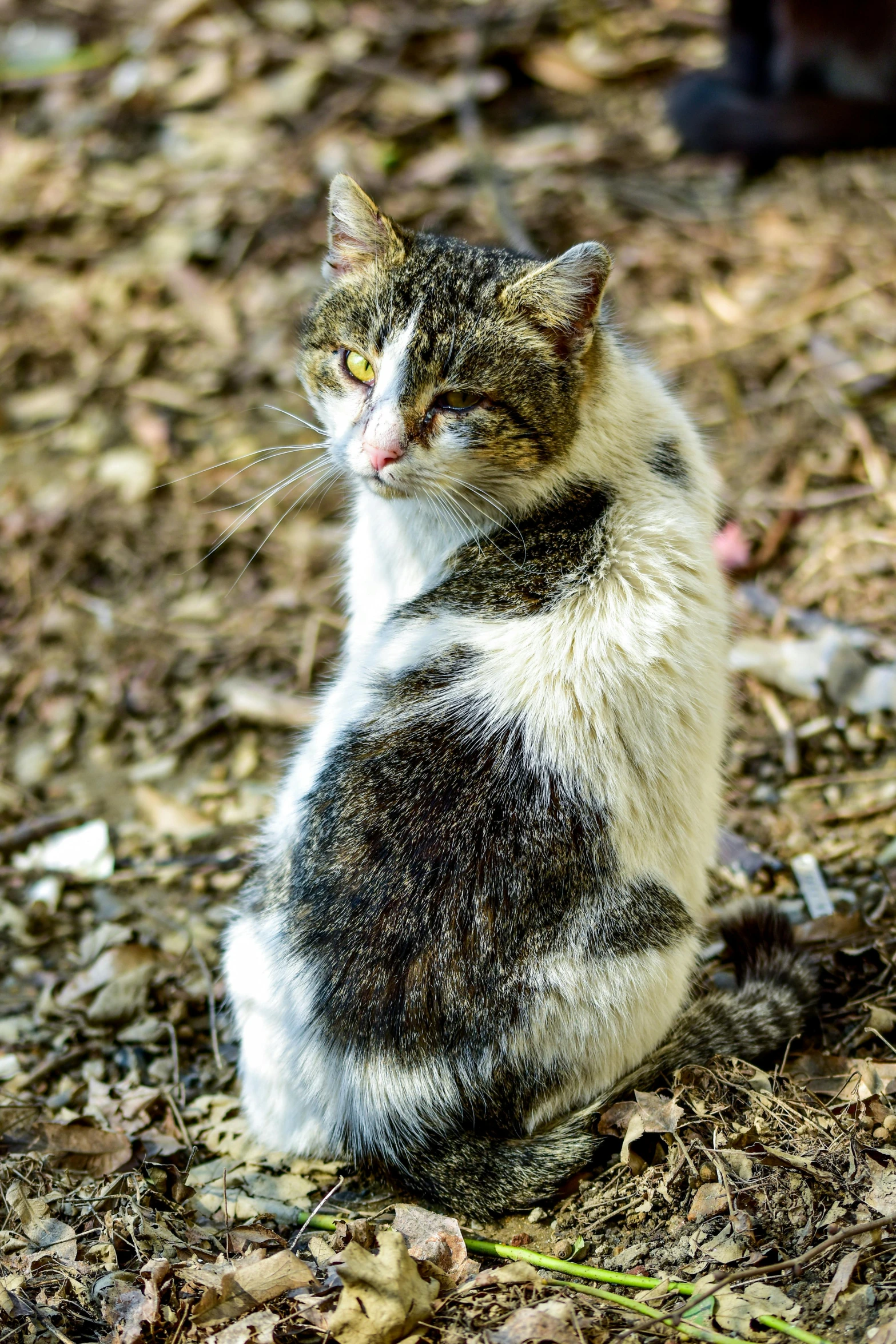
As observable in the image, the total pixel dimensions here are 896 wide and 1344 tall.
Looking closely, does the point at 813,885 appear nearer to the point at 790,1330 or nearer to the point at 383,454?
the point at 790,1330

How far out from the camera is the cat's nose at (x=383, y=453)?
2.67 m

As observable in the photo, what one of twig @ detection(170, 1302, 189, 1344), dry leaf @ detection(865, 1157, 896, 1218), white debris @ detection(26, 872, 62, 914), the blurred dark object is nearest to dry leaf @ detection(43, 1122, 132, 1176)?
twig @ detection(170, 1302, 189, 1344)

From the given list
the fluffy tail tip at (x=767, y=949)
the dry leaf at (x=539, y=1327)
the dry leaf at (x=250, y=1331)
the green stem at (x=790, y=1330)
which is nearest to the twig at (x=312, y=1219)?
the dry leaf at (x=250, y=1331)

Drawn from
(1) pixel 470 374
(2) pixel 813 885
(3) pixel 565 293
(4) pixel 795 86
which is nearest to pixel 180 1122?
(2) pixel 813 885

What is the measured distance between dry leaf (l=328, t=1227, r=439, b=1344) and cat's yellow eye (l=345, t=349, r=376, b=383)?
191cm

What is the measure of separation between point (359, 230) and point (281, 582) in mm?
1990

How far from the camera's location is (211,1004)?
3.31m

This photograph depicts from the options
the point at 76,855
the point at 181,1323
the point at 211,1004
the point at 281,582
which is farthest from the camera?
the point at 281,582

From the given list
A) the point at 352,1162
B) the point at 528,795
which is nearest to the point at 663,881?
the point at 528,795

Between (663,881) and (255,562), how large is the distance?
2701 millimetres

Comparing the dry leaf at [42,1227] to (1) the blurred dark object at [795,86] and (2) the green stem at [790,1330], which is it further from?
(1) the blurred dark object at [795,86]

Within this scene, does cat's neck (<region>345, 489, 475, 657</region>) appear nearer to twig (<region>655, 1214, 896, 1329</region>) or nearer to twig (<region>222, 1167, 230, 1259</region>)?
twig (<region>222, 1167, 230, 1259</region>)

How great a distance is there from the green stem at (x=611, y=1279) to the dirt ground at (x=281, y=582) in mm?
33

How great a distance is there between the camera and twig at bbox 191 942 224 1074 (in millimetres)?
3227
